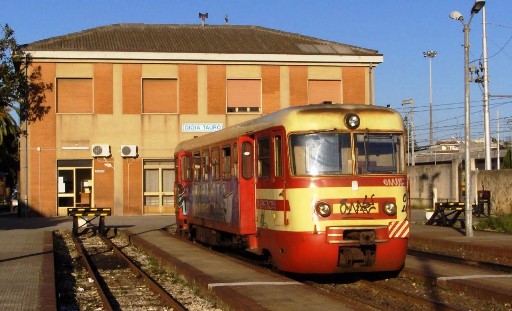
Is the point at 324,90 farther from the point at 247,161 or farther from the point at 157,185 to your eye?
the point at 247,161

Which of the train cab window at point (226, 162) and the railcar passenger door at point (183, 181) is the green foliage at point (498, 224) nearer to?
the railcar passenger door at point (183, 181)

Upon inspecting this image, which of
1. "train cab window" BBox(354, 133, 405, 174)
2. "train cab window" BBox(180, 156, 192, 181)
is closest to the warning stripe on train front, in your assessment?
"train cab window" BBox(354, 133, 405, 174)

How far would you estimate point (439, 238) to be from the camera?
822 inches

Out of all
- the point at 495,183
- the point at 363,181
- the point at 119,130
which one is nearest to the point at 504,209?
the point at 495,183

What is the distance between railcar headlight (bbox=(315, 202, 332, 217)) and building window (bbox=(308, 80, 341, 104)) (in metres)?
28.9

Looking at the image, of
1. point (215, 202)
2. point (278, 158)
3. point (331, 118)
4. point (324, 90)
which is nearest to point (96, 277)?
point (215, 202)

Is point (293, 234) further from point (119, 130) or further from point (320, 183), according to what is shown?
point (119, 130)

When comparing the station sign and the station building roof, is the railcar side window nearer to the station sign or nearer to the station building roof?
the station sign

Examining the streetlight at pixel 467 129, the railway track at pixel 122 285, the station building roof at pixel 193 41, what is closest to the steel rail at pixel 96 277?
the railway track at pixel 122 285

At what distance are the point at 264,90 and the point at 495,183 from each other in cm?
1214

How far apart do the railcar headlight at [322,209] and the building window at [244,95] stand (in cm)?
2826

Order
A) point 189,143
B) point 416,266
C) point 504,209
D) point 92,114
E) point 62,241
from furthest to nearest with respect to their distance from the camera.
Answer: point 92,114
point 504,209
point 62,241
point 189,143
point 416,266

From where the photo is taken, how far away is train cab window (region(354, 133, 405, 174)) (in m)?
12.4

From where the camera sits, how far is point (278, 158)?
1273 centimetres
